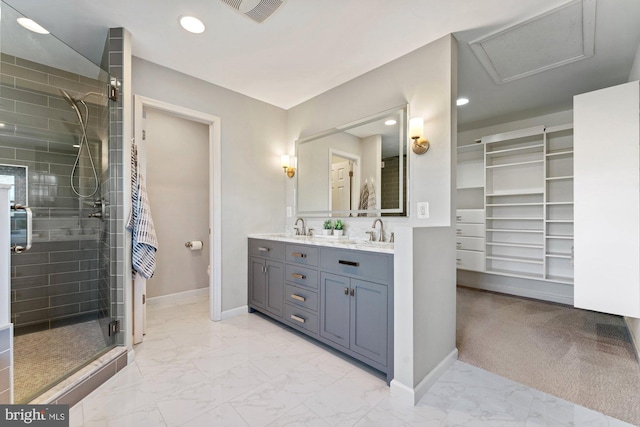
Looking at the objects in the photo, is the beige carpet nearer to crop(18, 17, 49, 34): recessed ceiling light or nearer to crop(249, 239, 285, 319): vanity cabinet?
crop(249, 239, 285, 319): vanity cabinet

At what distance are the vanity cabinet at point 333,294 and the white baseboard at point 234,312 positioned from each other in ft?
0.71

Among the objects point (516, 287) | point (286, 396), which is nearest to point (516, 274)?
point (516, 287)

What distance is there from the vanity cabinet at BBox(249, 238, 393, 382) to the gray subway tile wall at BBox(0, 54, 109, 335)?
148cm

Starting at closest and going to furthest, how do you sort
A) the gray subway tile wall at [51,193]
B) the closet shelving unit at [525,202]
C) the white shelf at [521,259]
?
the gray subway tile wall at [51,193]
the closet shelving unit at [525,202]
the white shelf at [521,259]

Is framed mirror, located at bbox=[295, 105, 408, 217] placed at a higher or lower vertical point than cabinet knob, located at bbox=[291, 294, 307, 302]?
higher

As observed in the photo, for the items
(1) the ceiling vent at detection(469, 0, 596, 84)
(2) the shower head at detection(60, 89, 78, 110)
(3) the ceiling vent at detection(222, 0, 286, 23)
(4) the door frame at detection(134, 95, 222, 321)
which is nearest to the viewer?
(3) the ceiling vent at detection(222, 0, 286, 23)

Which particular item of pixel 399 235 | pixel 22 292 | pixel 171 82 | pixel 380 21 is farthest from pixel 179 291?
pixel 380 21

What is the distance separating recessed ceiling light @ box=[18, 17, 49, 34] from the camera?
6.23ft

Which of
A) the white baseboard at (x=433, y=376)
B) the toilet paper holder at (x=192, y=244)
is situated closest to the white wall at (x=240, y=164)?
the toilet paper holder at (x=192, y=244)

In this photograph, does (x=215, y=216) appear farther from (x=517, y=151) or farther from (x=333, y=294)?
(x=517, y=151)

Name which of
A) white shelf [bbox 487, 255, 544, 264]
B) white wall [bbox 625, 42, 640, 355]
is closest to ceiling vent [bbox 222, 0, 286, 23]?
white wall [bbox 625, 42, 640, 355]

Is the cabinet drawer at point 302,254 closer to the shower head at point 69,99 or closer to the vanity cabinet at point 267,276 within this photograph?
the vanity cabinet at point 267,276

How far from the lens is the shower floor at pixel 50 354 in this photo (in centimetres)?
149

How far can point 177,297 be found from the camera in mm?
3414
